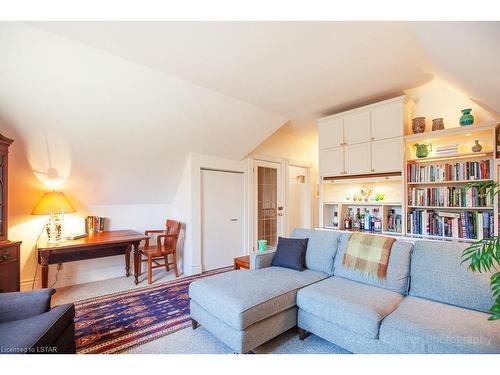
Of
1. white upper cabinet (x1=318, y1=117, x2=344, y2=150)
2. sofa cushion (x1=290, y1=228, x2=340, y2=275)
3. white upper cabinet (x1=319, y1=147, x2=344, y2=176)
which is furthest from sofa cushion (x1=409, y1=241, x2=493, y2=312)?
white upper cabinet (x1=318, y1=117, x2=344, y2=150)

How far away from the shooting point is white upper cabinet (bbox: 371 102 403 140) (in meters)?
3.10

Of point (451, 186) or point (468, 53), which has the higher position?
point (468, 53)

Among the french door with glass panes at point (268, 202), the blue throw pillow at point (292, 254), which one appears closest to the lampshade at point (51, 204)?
the blue throw pillow at point (292, 254)

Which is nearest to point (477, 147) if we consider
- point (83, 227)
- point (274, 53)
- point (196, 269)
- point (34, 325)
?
point (274, 53)

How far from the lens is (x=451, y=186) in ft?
9.63

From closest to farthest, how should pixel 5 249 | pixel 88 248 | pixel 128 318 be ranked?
pixel 5 249, pixel 128 318, pixel 88 248

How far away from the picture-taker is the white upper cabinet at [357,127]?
3.38 m

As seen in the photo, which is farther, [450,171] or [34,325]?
[450,171]

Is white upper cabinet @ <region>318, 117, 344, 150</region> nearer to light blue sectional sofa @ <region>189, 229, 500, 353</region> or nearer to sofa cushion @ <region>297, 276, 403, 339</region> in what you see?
light blue sectional sofa @ <region>189, 229, 500, 353</region>

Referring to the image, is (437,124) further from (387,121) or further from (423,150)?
(387,121)

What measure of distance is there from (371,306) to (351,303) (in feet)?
0.42

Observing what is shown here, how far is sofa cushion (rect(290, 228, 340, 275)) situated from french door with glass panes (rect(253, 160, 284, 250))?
2018mm

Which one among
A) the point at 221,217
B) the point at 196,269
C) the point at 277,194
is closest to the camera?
the point at 196,269

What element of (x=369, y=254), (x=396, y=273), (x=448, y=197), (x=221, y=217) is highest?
(x=448, y=197)
